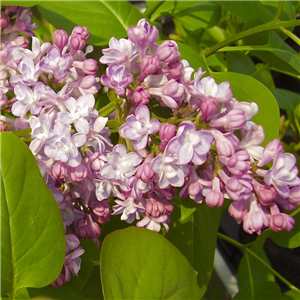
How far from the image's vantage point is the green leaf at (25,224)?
0.43 meters

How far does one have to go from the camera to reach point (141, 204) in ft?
1.85

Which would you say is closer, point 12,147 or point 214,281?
point 12,147

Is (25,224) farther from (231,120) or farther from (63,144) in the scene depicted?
(231,120)

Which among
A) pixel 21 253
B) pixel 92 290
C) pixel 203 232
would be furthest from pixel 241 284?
pixel 21 253

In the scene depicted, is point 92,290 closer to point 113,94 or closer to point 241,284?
point 113,94

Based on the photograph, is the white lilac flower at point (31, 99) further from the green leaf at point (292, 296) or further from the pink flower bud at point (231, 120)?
the green leaf at point (292, 296)

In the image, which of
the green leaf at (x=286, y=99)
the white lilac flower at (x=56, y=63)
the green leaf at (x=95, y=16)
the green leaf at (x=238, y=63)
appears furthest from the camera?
the green leaf at (x=286, y=99)

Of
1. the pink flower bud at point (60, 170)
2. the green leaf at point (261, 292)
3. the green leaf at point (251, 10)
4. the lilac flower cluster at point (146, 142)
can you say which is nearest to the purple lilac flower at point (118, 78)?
the lilac flower cluster at point (146, 142)

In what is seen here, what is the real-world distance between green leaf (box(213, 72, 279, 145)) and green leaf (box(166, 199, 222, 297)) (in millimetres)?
235

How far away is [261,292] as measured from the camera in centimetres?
94

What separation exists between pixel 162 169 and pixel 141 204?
92 millimetres

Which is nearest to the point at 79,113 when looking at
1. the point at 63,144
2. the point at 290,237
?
the point at 63,144

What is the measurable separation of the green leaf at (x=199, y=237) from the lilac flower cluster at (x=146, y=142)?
263mm

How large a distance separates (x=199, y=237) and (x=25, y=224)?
0.45 metres
